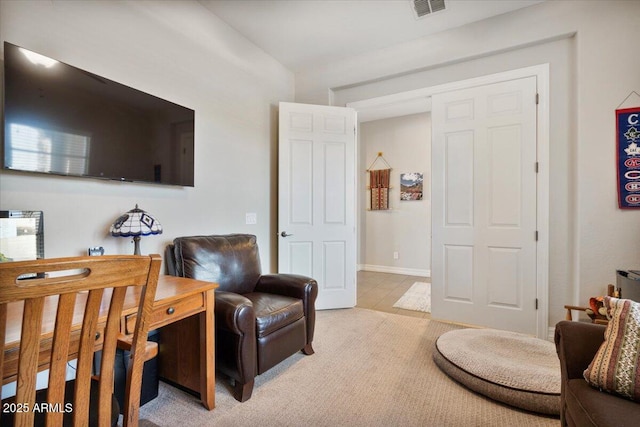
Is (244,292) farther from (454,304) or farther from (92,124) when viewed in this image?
(454,304)

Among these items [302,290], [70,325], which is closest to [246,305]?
[302,290]

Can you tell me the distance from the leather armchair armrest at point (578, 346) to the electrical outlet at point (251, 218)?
255 cm

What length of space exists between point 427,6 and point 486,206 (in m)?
1.86

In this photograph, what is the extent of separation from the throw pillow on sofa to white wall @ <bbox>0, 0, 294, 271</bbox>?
8.26ft

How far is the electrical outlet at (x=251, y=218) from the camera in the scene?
303 cm

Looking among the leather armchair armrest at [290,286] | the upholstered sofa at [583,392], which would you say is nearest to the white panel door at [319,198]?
the leather armchair armrest at [290,286]

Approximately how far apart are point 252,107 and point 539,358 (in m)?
3.19

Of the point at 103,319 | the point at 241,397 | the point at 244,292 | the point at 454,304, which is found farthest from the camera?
the point at 454,304

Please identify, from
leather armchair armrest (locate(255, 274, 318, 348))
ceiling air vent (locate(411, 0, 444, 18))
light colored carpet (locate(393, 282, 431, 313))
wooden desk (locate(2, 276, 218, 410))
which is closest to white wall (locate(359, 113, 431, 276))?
light colored carpet (locate(393, 282, 431, 313))

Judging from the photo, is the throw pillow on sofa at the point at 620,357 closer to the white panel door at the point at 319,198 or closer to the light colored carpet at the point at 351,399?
the light colored carpet at the point at 351,399

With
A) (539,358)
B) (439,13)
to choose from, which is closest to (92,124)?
(439,13)

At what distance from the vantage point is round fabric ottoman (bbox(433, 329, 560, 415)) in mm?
1581

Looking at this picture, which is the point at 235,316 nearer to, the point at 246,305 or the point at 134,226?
the point at 246,305

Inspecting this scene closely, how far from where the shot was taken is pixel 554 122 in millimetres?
2514
